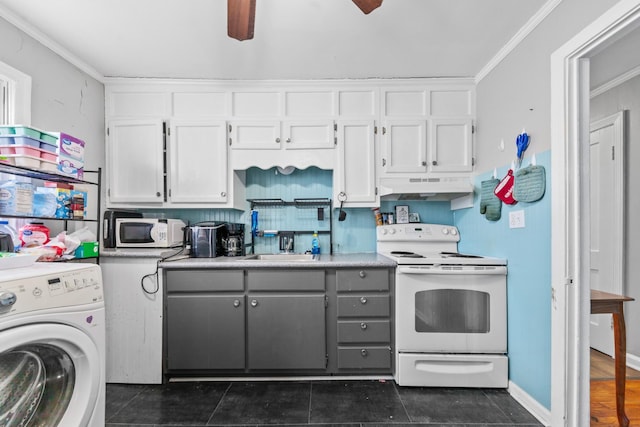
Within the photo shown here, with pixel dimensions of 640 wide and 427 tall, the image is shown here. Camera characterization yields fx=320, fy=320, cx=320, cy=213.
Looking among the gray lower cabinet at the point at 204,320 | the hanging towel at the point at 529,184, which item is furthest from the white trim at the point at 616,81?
the gray lower cabinet at the point at 204,320

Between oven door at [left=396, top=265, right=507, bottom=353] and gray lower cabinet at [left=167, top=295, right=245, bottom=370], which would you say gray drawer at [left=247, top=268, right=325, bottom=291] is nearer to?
gray lower cabinet at [left=167, top=295, right=245, bottom=370]

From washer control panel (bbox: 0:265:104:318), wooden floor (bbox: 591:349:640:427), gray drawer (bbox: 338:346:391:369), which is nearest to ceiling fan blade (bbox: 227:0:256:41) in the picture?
washer control panel (bbox: 0:265:104:318)

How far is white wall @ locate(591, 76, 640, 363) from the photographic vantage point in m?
2.49

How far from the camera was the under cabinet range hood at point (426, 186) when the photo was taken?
246 centimetres

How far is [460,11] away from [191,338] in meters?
2.66

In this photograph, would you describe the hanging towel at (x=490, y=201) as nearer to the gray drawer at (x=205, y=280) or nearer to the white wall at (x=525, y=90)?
the white wall at (x=525, y=90)

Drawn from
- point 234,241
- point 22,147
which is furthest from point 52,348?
point 234,241

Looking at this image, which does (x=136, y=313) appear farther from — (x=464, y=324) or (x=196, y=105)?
(x=464, y=324)

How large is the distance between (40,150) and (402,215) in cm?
248

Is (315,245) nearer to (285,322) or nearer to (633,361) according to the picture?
(285,322)

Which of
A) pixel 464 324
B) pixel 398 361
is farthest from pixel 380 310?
pixel 464 324

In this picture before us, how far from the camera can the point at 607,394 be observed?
2.09 meters

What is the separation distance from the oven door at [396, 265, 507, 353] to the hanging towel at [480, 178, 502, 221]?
1.21 ft

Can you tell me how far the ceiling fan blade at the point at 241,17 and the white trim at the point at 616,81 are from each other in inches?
115
